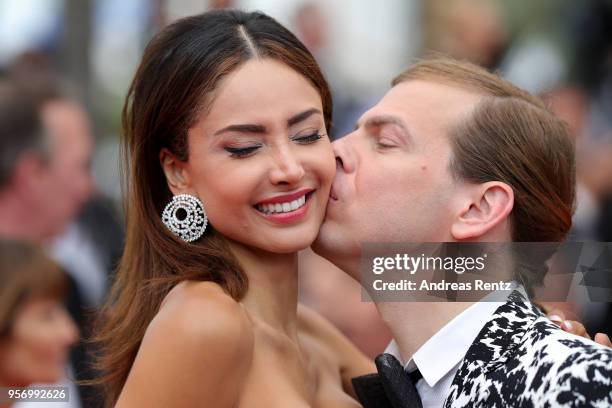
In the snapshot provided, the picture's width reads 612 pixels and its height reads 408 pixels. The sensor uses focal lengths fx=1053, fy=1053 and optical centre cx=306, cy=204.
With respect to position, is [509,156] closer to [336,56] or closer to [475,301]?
[475,301]

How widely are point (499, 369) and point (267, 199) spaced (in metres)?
0.97

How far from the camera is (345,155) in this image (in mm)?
3928

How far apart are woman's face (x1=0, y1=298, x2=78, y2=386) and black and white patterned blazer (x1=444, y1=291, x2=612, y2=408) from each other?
2315 mm

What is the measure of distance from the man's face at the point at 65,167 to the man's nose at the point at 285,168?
309 centimetres

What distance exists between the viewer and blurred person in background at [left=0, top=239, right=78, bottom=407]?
15.6ft

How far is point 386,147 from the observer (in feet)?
12.8

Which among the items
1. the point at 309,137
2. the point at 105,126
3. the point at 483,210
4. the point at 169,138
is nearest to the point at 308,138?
the point at 309,137

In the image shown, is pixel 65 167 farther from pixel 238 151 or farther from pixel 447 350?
pixel 447 350

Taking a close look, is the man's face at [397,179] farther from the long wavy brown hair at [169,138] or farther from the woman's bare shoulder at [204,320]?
the woman's bare shoulder at [204,320]

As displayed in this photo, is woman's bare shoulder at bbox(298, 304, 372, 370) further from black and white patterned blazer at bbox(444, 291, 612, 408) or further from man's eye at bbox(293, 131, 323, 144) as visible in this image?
black and white patterned blazer at bbox(444, 291, 612, 408)

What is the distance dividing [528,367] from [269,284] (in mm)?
1063

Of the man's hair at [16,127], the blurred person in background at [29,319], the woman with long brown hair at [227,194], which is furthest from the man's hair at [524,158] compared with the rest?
the man's hair at [16,127]

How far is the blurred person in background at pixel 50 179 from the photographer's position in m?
5.99

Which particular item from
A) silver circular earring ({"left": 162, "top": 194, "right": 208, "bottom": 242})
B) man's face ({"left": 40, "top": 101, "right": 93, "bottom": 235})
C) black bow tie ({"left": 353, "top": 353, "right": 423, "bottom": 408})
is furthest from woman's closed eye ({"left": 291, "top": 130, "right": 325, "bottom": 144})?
man's face ({"left": 40, "top": 101, "right": 93, "bottom": 235})
